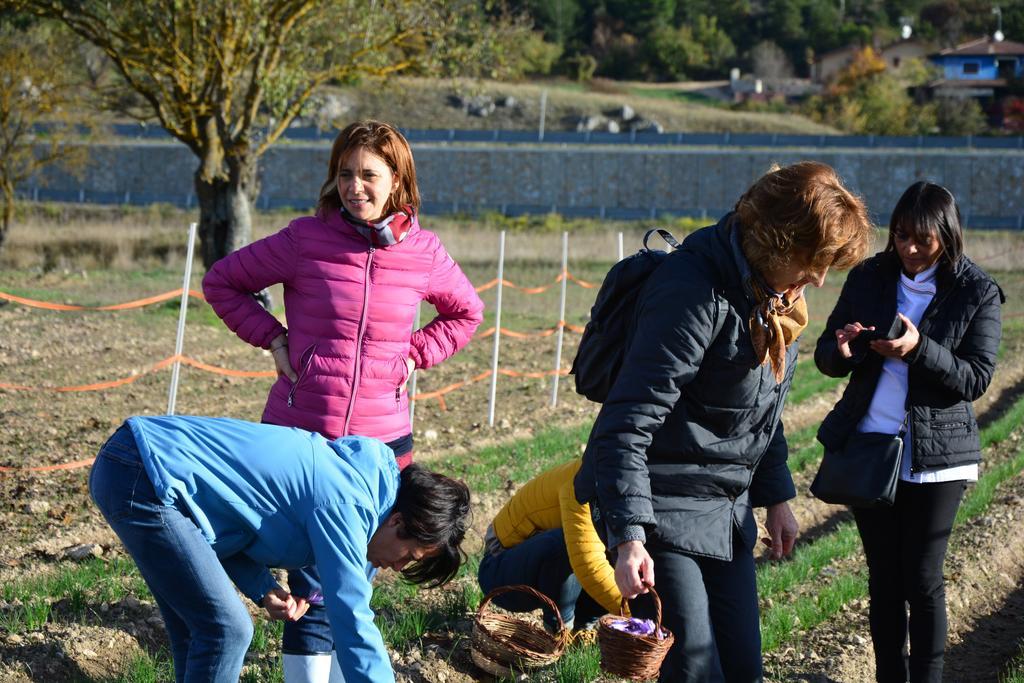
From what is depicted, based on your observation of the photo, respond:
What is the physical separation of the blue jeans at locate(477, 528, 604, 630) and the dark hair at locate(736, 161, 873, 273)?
1.75 metres

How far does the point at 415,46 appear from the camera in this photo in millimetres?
17062

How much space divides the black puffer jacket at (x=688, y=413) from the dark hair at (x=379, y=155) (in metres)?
1.25

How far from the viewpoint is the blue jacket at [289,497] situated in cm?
308

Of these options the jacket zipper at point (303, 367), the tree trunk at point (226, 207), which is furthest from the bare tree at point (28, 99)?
the jacket zipper at point (303, 367)

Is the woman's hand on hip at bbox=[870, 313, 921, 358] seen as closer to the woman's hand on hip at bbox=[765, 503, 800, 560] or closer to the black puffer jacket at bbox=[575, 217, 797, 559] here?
the woman's hand on hip at bbox=[765, 503, 800, 560]

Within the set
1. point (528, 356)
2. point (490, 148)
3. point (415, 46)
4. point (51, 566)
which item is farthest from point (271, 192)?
point (51, 566)

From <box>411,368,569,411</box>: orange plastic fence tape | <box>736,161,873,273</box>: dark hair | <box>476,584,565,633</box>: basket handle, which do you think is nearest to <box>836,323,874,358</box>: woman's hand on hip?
<box>736,161,873,273</box>: dark hair

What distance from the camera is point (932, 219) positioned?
4297 mm

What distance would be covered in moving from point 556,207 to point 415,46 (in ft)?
92.2

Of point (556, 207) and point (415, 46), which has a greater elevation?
point (415, 46)

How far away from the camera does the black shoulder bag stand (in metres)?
4.30

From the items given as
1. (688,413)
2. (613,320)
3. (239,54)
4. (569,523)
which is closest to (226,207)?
(239,54)

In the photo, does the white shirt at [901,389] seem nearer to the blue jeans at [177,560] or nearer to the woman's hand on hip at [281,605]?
the woman's hand on hip at [281,605]

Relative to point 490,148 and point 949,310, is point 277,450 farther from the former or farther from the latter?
point 490,148
